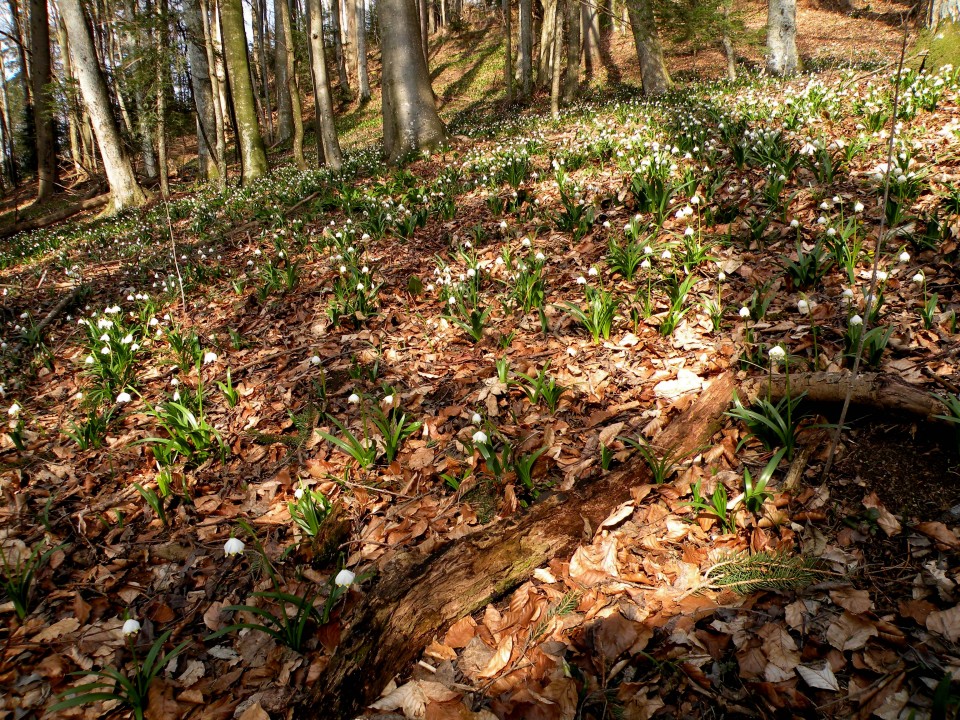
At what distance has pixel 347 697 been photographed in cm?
176

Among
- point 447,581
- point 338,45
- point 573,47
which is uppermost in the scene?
point 338,45

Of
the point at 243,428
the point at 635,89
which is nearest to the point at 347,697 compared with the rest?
the point at 243,428

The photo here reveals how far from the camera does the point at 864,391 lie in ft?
7.27

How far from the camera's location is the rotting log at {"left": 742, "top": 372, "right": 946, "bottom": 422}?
207 cm

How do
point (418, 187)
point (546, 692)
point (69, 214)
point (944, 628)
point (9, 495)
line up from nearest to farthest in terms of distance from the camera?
1. point (944, 628)
2. point (546, 692)
3. point (9, 495)
4. point (418, 187)
5. point (69, 214)

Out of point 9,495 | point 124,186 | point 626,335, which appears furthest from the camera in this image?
point 124,186

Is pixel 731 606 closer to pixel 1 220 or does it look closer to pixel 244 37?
pixel 244 37

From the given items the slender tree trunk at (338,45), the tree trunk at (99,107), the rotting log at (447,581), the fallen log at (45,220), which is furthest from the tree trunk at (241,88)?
the slender tree trunk at (338,45)

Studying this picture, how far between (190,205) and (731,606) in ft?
43.1

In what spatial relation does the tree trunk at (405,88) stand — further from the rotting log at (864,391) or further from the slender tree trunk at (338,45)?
the slender tree trunk at (338,45)

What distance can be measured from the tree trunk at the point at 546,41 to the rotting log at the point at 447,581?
14.8 meters

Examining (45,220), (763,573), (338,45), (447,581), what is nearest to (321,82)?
(45,220)

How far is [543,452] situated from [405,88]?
8.72 meters

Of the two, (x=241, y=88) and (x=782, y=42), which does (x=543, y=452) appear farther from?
(x=782, y=42)
